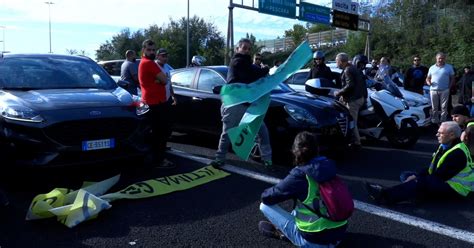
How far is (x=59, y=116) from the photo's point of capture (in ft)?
17.1

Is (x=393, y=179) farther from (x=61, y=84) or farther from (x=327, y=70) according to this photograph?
(x=61, y=84)

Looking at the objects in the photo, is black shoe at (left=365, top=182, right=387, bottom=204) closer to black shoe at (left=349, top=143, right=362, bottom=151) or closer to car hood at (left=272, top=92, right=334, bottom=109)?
car hood at (left=272, top=92, right=334, bottom=109)

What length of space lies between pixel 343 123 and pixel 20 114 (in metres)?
4.25

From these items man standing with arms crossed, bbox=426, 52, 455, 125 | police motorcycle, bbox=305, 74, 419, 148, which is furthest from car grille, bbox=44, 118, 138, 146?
man standing with arms crossed, bbox=426, 52, 455, 125

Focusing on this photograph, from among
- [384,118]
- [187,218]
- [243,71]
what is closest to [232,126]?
[243,71]

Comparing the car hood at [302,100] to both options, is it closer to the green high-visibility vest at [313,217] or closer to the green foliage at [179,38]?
the green high-visibility vest at [313,217]

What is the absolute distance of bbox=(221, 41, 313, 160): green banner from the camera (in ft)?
19.1

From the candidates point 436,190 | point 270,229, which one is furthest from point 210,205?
point 436,190

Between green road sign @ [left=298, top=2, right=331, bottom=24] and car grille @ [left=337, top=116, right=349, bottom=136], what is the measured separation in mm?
18156

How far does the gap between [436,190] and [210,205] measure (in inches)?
93.7

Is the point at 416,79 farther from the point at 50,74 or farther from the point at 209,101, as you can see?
the point at 50,74

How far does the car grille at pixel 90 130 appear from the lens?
521 centimetres

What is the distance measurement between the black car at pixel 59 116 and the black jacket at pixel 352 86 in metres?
3.53

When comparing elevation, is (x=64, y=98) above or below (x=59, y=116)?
above
